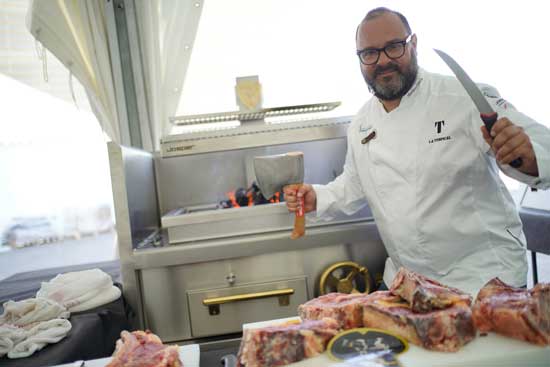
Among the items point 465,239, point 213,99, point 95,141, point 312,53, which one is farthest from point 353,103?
point 95,141

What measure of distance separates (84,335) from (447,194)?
1147 mm

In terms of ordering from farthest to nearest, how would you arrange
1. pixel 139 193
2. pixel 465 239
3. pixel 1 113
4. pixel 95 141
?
pixel 95 141 → pixel 1 113 → pixel 139 193 → pixel 465 239

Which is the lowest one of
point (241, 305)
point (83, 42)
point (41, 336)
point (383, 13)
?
point (241, 305)

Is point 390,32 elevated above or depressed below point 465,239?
above

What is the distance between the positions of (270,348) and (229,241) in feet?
2.73

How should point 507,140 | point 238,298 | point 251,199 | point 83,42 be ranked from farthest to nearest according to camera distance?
point 83,42 < point 251,199 < point 238,298 < point 507,140

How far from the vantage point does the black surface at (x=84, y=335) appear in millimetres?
822

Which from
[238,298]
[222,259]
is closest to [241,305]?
[238,298]

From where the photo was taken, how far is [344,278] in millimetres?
1368

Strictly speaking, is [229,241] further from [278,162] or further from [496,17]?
[496,17]

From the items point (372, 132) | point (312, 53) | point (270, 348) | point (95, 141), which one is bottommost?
point (270, 348)

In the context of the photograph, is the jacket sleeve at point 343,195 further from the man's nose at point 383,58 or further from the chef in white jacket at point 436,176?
the man's nose at point 383,58

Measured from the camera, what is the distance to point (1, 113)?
6.24 ft

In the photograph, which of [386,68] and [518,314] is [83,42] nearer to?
[386,68]
